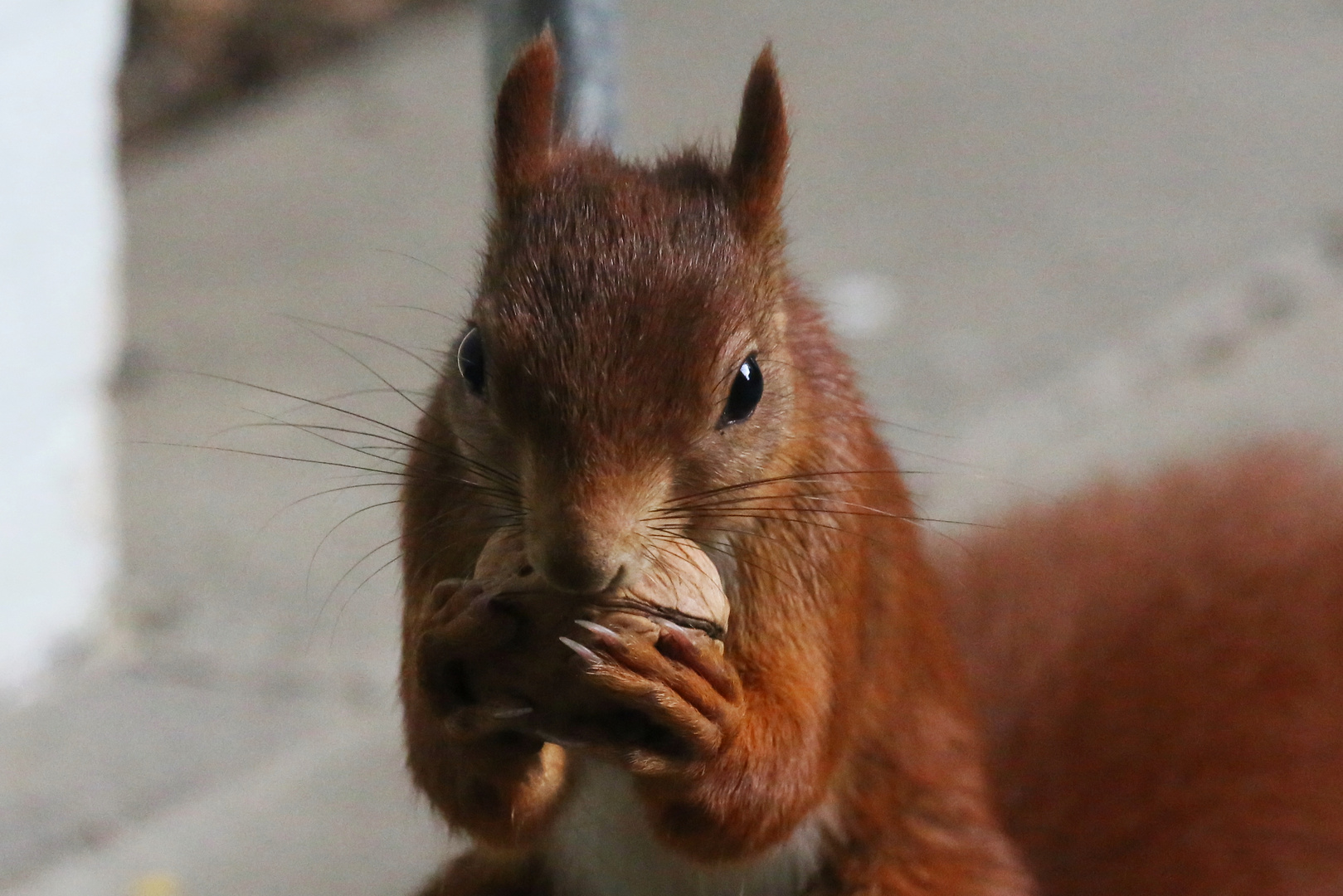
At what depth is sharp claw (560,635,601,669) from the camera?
1.19 meters

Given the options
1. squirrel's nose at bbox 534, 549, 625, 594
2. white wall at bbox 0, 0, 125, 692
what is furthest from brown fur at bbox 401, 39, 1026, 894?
white wall at bbox 0, 0, 125, 692

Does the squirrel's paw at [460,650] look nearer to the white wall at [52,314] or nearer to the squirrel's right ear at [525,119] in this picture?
the squirrel's right ear at [525,119]

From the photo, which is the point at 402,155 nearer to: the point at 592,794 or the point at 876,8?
the point at 876,8

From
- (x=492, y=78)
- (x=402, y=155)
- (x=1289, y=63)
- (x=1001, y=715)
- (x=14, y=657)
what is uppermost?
(x=1289, y=63)

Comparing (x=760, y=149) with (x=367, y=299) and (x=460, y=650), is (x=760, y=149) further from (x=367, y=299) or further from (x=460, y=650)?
(x=367, y=299)

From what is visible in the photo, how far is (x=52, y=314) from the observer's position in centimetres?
295

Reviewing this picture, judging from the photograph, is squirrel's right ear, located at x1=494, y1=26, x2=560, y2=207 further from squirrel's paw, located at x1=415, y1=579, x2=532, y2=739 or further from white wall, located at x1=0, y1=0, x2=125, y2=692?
white wall, located at x1=0, y1=0, x2=125, y2=692

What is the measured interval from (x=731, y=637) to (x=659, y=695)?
0.73ft

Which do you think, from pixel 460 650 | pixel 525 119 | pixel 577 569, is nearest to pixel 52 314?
pixel 525 119

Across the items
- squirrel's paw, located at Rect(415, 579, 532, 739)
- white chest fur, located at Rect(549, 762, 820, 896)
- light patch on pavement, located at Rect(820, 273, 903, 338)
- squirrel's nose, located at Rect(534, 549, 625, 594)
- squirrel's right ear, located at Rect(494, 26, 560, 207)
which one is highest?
light patch on pavement, located at Rect(820, 273, 903, 338)

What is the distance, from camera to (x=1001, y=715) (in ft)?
6.38

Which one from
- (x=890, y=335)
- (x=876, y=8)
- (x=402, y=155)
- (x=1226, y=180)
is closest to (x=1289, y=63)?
(x=1226, y=180)

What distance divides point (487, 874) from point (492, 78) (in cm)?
79

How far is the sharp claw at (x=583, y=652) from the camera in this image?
119 centimetres
